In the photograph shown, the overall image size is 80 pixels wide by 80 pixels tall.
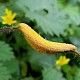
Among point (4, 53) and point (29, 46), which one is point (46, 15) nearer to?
point (29, 46)

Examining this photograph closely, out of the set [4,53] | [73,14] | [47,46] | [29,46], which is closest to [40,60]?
[29,46]

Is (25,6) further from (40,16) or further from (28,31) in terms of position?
(28,31)

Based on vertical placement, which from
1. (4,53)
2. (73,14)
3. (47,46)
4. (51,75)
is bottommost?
(51,75)

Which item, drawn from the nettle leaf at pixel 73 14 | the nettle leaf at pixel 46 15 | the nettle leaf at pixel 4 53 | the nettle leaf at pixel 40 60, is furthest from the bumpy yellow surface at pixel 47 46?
the nettle leaf at pixel 73 14

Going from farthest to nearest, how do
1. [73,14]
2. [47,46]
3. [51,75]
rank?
1. [73,14]
2. [51,75]
3. [47,46]

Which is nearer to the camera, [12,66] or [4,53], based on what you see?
[4,53]

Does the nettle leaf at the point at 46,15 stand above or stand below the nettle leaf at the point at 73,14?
above

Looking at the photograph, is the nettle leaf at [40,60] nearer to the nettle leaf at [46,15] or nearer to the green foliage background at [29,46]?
the green foliage background at [29,46]

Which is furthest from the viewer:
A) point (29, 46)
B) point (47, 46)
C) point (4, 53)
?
point (29, 46)
